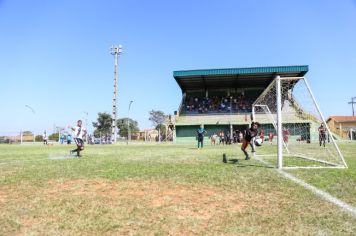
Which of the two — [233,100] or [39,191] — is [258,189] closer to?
[39,191]

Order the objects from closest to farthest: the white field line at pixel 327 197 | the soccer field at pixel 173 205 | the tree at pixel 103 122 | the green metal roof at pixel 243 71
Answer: the soccer field at pixel 173 205 < the white field line at pixel 327 197 < the green metal roof at pixel 243 71 < the tree at pixel 103 122

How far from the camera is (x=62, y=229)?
4.87m

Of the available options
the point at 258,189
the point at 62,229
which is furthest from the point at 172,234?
the point at 258,189

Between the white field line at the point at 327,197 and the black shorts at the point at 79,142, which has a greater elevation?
the black shorts at the point at 79,142

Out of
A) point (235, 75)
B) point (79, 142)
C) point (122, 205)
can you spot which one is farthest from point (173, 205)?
point (235, 75)

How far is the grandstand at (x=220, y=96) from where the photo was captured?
50.8 metres

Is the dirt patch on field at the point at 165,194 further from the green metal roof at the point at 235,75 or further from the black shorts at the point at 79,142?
the green metal roof at the point at 235,75

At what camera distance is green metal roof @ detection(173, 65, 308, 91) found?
50.4 m

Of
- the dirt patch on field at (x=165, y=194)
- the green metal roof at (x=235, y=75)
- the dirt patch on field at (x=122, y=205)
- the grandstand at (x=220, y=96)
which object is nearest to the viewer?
the dirt patch on field at (x=122, y=205)

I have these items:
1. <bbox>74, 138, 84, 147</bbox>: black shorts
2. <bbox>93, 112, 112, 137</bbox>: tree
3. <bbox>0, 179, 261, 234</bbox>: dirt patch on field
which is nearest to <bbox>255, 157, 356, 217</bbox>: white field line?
<bbox>0, 179, 261, 234</bbox>: dirt patch on field

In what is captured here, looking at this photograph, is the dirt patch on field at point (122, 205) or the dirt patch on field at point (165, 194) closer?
the dirt patch on field at point (122, 205)

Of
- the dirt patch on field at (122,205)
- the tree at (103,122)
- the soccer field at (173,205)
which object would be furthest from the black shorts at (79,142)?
the tree at (103,122)

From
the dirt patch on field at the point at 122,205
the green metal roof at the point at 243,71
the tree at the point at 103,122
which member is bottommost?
the dirt patch on field at the point at 122,205

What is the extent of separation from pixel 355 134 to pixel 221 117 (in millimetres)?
22252
